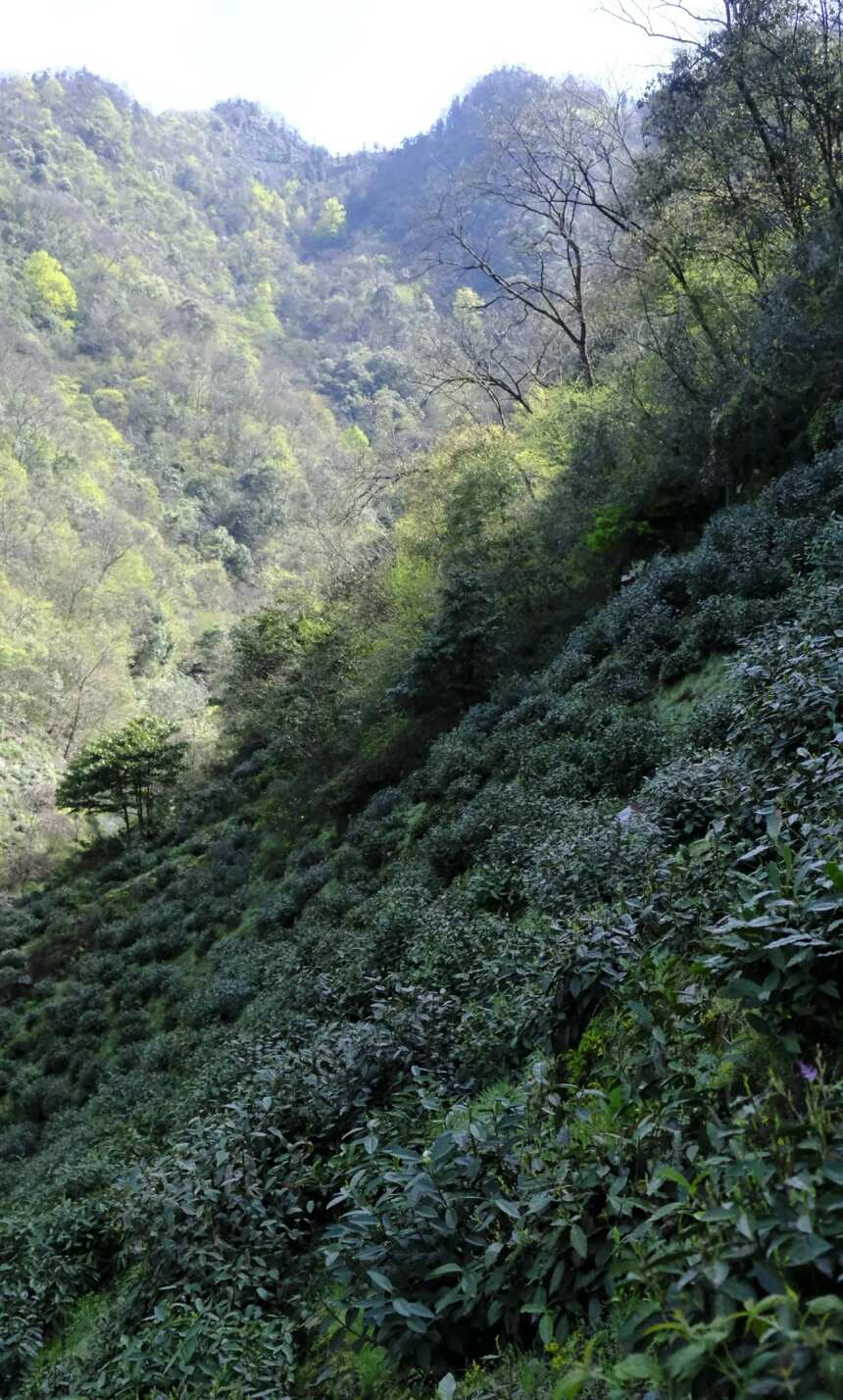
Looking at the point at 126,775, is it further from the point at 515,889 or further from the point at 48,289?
the point at 48,289

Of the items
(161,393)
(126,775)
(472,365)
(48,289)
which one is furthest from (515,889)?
(48,289)

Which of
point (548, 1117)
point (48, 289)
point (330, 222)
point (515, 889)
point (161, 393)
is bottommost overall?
point (515, 889)

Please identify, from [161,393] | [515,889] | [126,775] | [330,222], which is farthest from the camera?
[330,222]

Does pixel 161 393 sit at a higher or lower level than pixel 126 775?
higher

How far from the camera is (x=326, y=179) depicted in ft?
443

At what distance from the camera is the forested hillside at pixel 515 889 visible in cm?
229

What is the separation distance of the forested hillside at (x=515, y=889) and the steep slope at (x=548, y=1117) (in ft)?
0.07

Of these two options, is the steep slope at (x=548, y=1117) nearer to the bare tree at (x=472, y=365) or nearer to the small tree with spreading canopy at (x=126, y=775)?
the bare tree at (x=472, y=365)

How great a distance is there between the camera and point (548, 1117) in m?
2.79

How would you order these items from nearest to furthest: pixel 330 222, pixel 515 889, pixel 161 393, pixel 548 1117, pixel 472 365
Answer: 1. pixel 548 1117
2. pixel 515 889
3. pixel 472 365
4. pixel 161 393
5. pixel 330 222

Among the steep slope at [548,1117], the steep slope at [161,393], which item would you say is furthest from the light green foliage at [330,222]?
the steep slope at [548,1117]

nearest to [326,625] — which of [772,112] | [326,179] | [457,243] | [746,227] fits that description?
[457,243]

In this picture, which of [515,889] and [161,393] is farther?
[161,393]

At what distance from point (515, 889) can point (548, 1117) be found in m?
3.88
